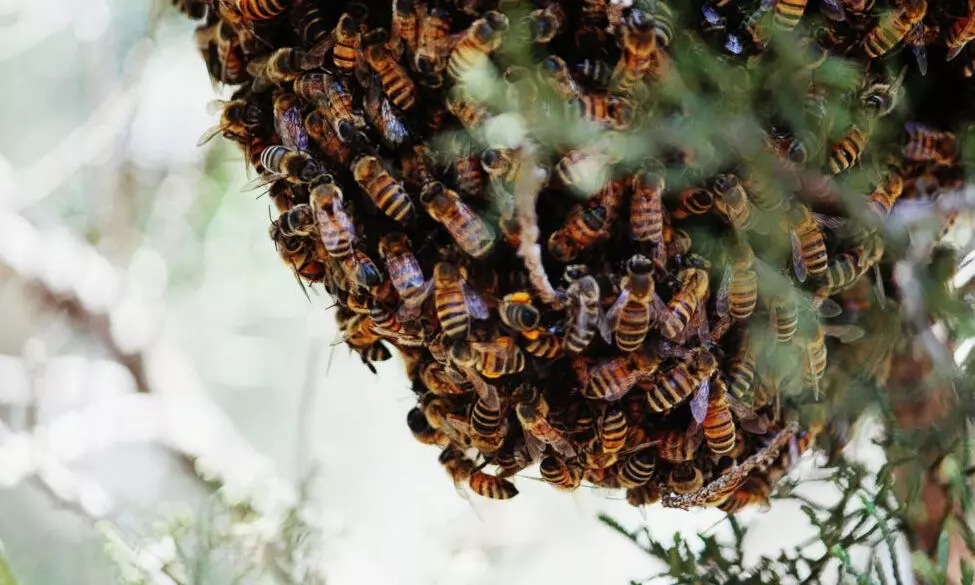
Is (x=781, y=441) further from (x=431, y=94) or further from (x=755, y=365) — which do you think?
(x=431, y=94)

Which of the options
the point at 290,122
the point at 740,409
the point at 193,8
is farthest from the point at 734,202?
the point at 193,8

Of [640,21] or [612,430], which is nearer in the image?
[640,21]

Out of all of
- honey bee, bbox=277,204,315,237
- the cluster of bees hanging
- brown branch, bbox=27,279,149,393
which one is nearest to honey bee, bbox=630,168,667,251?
the cluster of bees hanging

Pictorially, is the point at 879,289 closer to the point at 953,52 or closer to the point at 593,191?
the point at 953,52

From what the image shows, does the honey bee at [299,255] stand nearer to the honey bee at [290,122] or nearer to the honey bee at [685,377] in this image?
the honey bee at [290,122]

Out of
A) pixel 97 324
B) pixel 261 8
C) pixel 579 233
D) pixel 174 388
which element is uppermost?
pixel 261 8

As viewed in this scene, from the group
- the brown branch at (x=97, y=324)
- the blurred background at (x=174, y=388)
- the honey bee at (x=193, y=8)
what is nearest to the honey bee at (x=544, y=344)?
the honey bee at (x=193, y=8)
